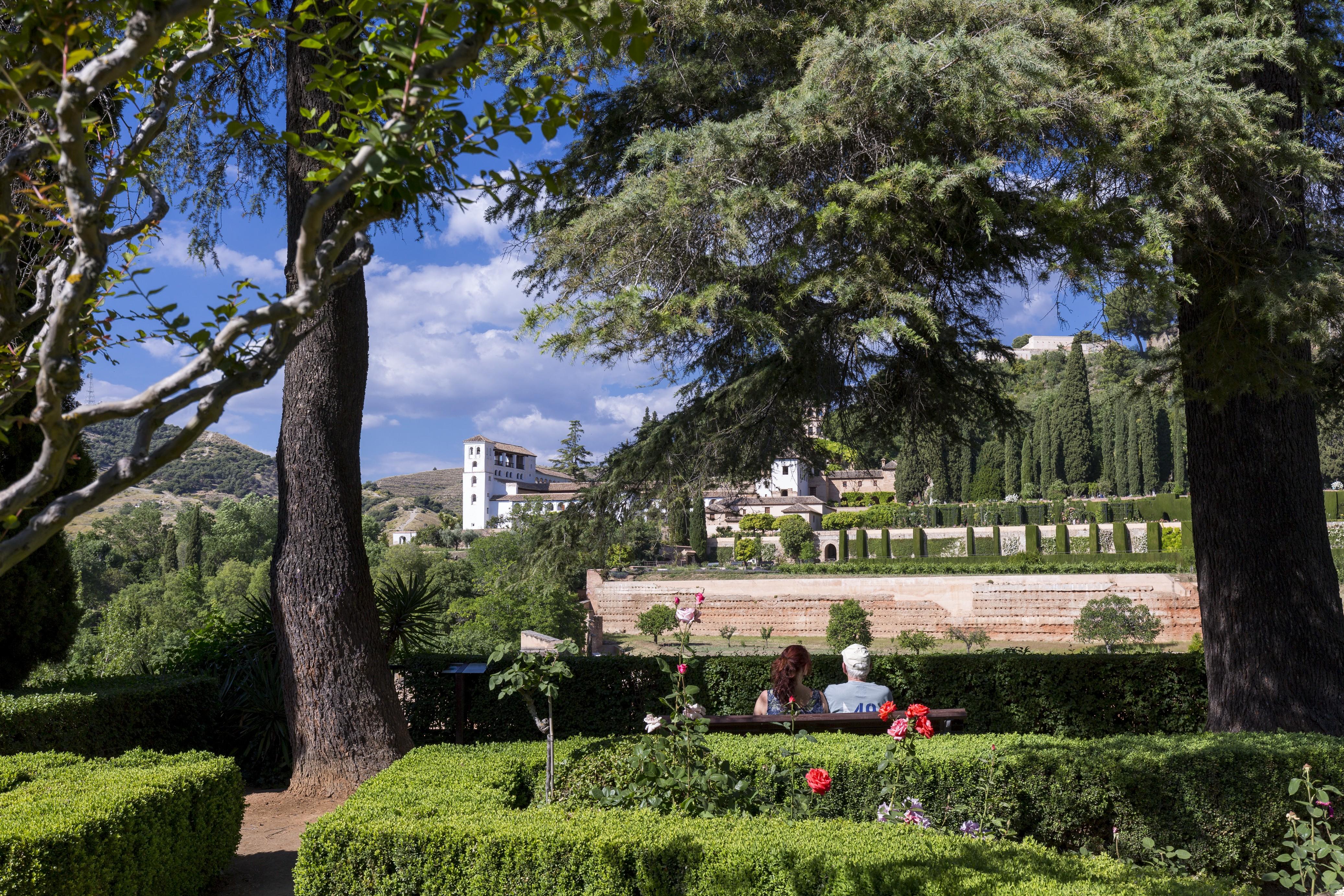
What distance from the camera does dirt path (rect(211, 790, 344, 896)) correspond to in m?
4.16

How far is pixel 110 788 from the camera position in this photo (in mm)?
3510

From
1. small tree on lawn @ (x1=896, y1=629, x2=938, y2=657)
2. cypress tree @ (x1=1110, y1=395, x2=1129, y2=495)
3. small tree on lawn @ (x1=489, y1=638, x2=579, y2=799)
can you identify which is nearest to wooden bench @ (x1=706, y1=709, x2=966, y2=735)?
small tree on lawn @ (x1=489, y1=638, x2=579, y2=799)

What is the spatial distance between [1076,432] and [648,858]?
175ft

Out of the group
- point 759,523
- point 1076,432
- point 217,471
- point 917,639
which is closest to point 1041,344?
point 1076,432

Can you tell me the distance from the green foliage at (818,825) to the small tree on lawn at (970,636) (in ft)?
76.2

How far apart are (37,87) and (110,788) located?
112 inches

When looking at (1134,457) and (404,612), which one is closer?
(404,612)

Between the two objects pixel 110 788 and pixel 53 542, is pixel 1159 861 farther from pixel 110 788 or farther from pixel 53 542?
pixel 53 542

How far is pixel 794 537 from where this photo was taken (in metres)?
47.2

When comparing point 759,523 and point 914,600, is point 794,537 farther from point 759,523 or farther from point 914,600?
point 914,600

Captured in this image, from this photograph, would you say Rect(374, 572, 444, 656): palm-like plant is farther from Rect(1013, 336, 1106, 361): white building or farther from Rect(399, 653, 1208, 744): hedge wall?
Rect(1013, 336, 1106, 361): white building

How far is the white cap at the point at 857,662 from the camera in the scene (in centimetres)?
511

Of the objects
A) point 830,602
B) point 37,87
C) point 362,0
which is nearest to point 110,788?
point 37,87

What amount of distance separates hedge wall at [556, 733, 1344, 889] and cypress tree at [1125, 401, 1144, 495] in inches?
1952
